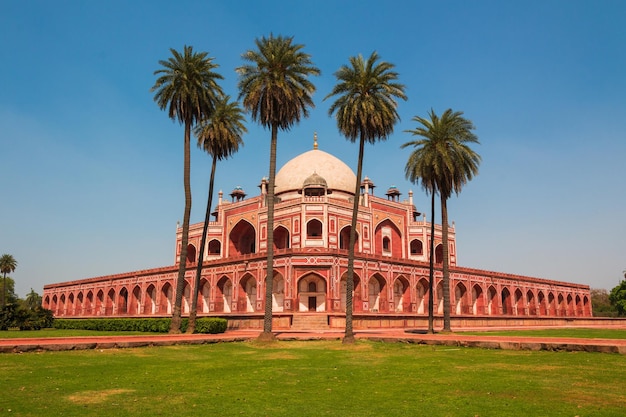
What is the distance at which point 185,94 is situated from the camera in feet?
93.1

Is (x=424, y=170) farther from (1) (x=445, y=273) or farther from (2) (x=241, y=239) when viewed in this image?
(2) (x=241, y=239)

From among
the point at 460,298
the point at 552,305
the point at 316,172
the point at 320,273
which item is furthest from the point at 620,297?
the point at 320,273

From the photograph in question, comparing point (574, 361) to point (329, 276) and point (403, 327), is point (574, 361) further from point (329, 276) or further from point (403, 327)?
point (329, 276)

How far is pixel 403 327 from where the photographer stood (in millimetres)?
38906

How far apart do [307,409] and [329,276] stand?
33281 mm

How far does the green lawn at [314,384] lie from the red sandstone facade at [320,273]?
801 inches

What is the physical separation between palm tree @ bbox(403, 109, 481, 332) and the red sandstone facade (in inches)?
435

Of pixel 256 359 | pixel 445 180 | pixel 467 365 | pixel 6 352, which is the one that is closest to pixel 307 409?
pixel 467 365

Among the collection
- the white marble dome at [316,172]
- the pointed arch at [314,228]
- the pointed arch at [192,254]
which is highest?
the white marble dome at [316,172]

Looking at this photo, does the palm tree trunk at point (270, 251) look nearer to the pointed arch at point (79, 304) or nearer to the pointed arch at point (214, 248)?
the pointed arch at point (214, 248)

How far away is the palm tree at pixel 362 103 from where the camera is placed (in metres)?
24.4

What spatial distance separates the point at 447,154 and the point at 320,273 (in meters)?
17.3

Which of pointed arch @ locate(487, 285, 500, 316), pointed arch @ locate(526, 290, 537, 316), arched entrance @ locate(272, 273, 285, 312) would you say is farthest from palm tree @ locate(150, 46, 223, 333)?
pointed arch @ locate(526, 290, 537, 316)

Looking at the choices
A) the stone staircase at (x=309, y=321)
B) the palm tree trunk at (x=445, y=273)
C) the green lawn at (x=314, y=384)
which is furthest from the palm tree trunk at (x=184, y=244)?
the palm tree trunk at (x=445, y=273)
